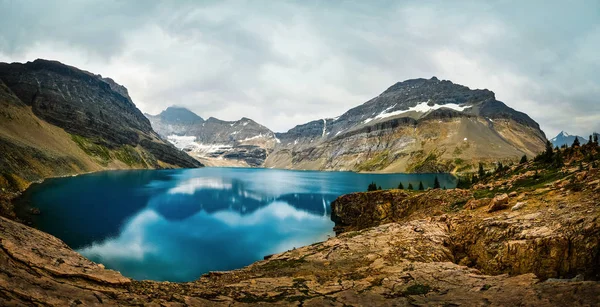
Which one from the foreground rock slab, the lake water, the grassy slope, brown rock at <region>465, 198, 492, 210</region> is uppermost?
the grassy slope

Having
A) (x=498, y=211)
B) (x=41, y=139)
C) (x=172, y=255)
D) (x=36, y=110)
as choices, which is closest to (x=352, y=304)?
(x=498, y=211)

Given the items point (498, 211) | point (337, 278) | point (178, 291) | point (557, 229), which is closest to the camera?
point (178, 291)

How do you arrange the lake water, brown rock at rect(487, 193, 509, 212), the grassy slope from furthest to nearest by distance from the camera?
the grassy slope, the lake water, brown rock at rect(487, 193, 509, 212)

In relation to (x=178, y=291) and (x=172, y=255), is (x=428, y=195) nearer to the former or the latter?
(x=178, y=291)

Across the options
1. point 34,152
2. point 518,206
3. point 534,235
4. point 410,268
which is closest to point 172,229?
point 410,268

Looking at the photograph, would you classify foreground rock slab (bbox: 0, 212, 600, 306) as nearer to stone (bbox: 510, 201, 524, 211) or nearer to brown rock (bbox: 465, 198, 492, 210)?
stone (bbox: 510, 201, 524, 211)

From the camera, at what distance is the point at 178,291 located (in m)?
12.4

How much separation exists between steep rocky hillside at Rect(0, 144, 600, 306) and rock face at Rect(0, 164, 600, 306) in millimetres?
47

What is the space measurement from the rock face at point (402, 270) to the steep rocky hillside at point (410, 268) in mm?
47

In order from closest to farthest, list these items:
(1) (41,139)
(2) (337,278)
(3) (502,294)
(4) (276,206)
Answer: (3) (502,294) < (2) (337,278) < (4) (276,206) < (1) (41,139)

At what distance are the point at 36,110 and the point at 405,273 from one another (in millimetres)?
241890

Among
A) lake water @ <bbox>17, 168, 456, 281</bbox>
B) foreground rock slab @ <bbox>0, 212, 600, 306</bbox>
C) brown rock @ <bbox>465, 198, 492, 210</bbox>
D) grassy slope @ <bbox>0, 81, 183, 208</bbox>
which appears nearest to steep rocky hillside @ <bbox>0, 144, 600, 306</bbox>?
foreground rock slab @ <bbox>0, 212, 600, 306</bbox>

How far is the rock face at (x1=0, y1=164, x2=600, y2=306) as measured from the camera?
9.69 metres

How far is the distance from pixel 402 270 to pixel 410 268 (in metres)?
0.51
